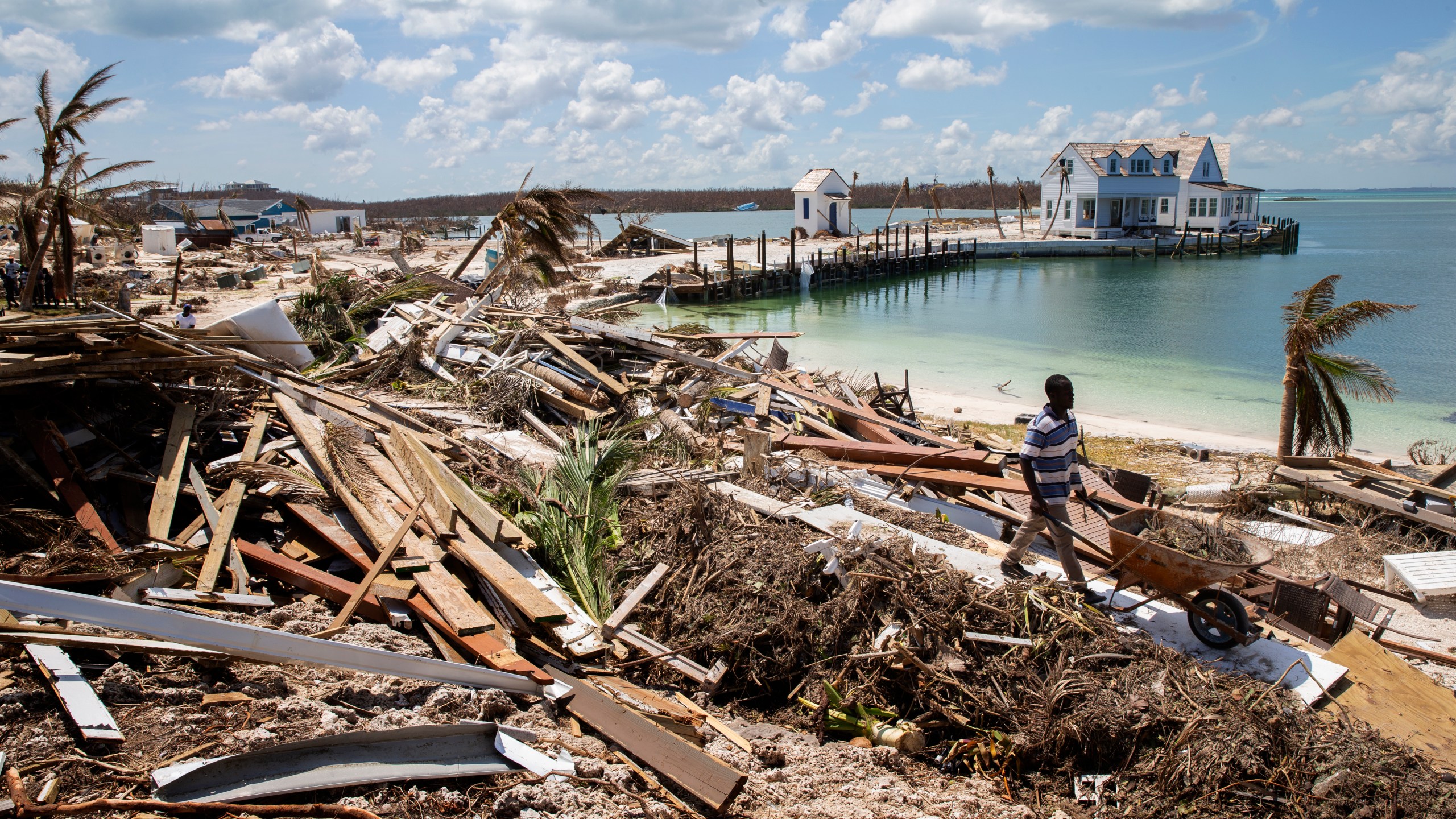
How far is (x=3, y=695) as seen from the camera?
332 cm

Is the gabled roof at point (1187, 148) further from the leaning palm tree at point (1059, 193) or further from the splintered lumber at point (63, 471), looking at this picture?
the splintered lumber at point (63, 471)

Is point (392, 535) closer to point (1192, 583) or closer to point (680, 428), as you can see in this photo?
point (680, 428)

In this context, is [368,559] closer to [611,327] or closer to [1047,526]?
[1047,526]

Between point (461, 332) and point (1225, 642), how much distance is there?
10.1 meters

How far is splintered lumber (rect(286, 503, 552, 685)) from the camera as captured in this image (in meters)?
4.19

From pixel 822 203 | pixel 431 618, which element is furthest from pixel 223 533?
pixel 822 203

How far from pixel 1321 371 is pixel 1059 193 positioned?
54.8m

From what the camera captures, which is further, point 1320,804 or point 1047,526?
point 1047,526

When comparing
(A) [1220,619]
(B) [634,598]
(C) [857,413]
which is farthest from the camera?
(C) [857,413]

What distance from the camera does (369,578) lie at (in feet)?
15.7

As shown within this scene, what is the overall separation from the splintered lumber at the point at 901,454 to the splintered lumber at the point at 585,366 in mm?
2240

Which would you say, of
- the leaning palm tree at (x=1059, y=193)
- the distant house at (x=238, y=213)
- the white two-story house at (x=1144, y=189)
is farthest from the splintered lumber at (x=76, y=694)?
the leaning palm tree at (x=1059, y=193)

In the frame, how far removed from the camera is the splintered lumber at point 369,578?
4355mm

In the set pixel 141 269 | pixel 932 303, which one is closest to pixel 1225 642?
pixel 141 269
